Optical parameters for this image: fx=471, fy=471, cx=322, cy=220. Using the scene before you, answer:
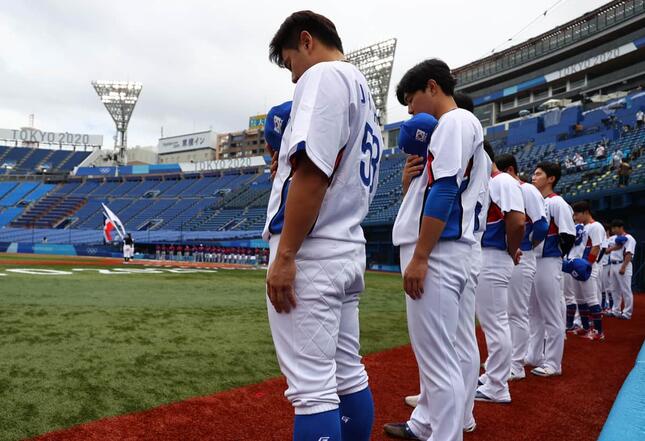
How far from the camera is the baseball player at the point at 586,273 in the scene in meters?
5.59

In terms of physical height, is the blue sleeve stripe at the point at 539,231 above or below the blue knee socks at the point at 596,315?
above

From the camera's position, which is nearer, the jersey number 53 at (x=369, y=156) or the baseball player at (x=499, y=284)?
the jersey number 53 at (x=369, y=156)

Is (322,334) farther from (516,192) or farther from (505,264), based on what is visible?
(516,192)

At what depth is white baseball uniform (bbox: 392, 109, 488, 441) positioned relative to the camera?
208cm

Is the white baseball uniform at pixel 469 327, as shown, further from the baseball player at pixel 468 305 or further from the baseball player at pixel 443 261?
the baseball player at pixel 443 261

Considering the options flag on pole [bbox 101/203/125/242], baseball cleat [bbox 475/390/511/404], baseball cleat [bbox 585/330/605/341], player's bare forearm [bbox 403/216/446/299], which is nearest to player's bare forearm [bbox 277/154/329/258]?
player's bare forearm [bbox 403/216/446/299]

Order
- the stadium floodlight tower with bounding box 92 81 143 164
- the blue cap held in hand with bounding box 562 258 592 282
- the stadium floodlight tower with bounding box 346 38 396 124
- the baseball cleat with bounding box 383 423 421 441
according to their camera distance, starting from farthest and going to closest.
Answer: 1. the stadium floodlight tower with bounding box 92 81 143 164
2. the stadium floodlight tower with bounding box 346 38 396 124
3. the blue cap held in hand with bounding box 562 258 592 282
4. the baseball cleat with bounding box 383 423 421 441

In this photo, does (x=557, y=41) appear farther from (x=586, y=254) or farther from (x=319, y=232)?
(x=319, y=232)

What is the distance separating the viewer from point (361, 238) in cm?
166

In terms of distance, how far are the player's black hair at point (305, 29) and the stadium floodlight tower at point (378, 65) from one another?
39.6 metres

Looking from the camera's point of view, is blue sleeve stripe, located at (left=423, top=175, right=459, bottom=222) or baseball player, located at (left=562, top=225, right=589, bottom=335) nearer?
blue sleeve stripe, located at (left=423, top=175, right=459, bottom=222)

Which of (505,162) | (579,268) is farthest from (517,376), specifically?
(579,268)

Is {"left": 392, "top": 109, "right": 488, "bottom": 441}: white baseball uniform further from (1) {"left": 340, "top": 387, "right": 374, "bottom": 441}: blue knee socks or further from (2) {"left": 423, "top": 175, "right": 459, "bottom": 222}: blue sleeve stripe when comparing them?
(1) {"left": 340, "top": 387, "right": 374, "bottom": 441}: blue knee socks

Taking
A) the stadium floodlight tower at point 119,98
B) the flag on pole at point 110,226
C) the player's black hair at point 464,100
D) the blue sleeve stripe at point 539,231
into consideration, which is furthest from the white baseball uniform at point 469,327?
the stadium floodlight tower at point 119,98
